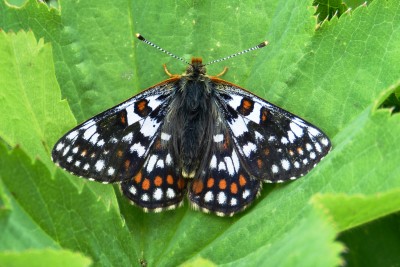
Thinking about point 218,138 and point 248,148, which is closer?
point 248,148

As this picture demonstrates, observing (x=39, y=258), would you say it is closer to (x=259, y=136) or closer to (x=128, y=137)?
(x=128, y=137)

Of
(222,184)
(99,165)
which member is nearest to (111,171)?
(99,165)

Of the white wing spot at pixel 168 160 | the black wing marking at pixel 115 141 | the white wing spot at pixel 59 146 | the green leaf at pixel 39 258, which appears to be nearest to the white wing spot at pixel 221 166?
the white wing spot at pixel 168 160

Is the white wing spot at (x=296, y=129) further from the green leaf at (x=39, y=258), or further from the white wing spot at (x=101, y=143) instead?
the green leaf at (x=39, y=258)

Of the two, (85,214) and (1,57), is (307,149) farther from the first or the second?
(1,57)

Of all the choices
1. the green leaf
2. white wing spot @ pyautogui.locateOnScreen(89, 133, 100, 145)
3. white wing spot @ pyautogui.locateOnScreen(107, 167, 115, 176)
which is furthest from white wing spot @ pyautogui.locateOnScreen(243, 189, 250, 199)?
the green leaf

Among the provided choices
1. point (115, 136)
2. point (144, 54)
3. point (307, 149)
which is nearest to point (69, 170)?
point (115, 136)

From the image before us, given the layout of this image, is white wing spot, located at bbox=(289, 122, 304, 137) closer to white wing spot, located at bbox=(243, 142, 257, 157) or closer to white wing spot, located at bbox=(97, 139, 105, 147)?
white wing spot, located at bbox=(243, 142, 257, 157)
